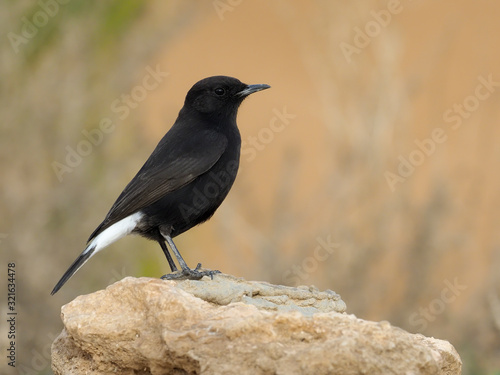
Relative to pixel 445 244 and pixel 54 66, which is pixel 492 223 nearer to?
pixel 445 244

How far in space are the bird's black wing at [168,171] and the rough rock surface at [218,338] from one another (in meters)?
1.27

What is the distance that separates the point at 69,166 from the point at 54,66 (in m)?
1.29

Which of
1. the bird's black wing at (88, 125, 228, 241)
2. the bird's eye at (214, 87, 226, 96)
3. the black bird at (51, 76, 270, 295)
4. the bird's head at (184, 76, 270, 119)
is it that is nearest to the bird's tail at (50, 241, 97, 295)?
the black bird at (51, 76, 270, 295)

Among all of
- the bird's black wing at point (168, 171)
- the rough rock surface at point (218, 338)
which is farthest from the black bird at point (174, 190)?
the rough rock surface at point (218, 338)

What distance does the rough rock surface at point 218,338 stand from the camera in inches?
155

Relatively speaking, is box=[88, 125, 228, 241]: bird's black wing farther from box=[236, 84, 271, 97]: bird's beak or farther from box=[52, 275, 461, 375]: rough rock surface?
box=[52, 275, 461, 375]: rough rock surface

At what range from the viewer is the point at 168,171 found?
20.0 feet

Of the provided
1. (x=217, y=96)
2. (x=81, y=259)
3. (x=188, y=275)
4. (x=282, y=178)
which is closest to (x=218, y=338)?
(x=188, y=275)

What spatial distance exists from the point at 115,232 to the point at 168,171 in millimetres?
596

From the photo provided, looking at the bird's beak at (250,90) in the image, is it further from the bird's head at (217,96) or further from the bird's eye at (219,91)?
the bird's eye at (219,91)

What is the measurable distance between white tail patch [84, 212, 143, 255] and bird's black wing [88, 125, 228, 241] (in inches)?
1.5

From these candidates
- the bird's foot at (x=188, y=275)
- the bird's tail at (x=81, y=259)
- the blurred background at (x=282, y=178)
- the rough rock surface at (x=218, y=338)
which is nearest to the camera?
the rough rock surface at (x=218, y=338)

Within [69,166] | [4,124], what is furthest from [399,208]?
[4,124]

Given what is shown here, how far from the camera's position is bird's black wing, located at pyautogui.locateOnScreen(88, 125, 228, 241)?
19.6 feet
